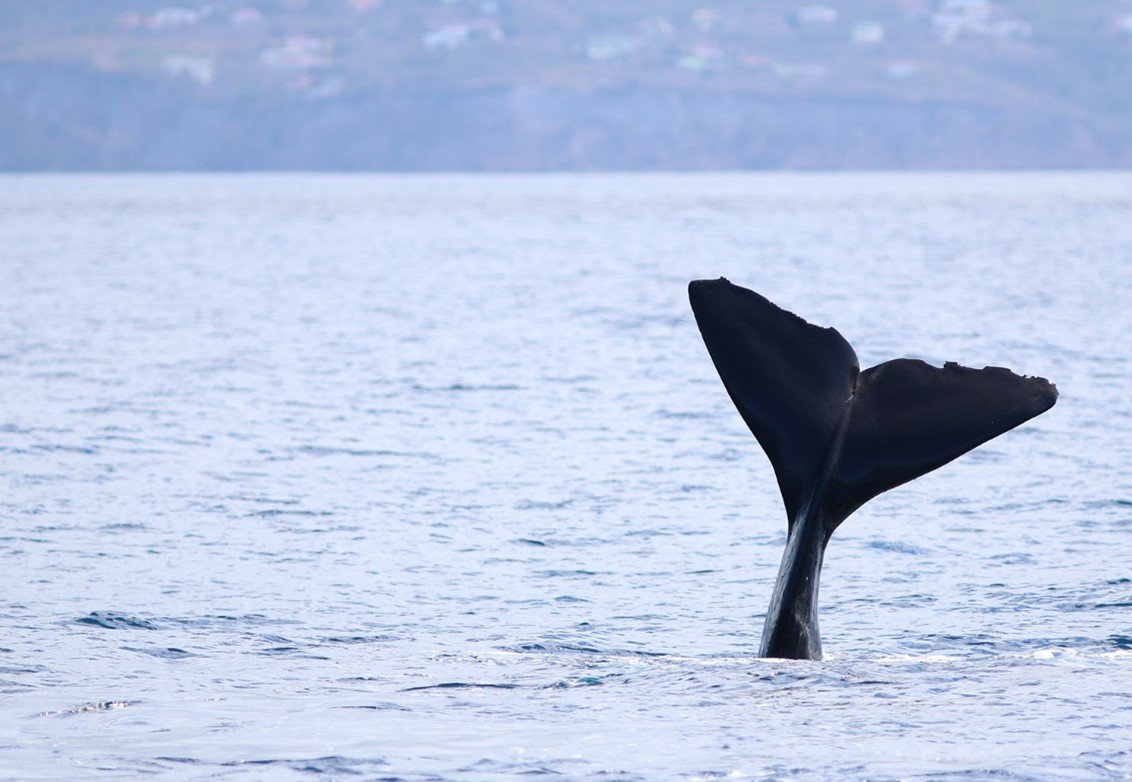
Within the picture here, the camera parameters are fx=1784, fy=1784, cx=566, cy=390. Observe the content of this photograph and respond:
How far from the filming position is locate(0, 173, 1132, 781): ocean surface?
9.32 metres

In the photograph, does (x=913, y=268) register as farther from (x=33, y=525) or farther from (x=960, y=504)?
(x=33, y=525)

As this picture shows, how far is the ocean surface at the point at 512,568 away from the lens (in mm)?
9320

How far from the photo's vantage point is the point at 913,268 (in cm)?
6109

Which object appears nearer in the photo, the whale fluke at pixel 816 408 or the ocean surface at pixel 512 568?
the ocean surface at pixel 512 568

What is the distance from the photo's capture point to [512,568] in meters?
14.7

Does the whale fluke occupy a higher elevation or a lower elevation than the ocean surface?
higher

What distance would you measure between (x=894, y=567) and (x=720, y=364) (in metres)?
5.12

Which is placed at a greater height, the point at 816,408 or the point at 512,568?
the point at 816,408

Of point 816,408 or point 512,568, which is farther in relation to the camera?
point 512,568

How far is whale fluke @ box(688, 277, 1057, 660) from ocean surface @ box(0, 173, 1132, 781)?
102 centimetres

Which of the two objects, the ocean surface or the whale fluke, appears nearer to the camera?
the ocean surface

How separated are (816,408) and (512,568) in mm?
5058

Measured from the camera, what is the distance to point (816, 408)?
1016 cm

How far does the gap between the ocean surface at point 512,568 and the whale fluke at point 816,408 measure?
1.02m
